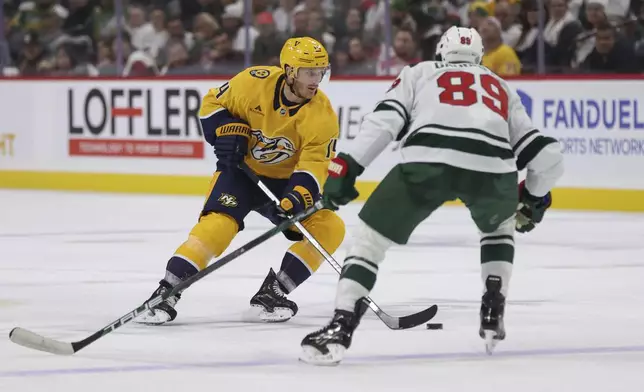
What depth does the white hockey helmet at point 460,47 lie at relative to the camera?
3.91m

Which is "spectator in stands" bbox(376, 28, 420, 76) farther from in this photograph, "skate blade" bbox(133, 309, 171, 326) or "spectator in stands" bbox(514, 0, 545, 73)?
"skate blade" bbox(133, 309, 171, 326)

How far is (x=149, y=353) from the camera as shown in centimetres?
407

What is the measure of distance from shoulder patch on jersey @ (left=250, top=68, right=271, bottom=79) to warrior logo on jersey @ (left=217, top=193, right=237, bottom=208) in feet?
1.61

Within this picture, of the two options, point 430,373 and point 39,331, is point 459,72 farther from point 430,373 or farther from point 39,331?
point 39,331

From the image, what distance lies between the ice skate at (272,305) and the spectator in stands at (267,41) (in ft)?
16.5

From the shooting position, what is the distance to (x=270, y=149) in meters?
4.88

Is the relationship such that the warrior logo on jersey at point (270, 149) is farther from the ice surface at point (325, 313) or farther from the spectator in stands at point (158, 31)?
the spectator in stands at point (158, 31)

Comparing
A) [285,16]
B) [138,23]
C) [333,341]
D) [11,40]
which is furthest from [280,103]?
[11,40]

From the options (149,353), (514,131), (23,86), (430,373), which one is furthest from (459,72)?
(23,86)

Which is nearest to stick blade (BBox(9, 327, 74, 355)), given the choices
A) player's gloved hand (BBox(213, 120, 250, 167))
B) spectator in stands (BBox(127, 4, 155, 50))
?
player's gloved hand (BBox(213, 120, 250, 167))

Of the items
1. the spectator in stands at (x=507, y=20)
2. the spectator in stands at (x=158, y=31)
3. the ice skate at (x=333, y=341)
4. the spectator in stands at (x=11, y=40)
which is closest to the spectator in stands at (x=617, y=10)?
the spectator in stands at (x=507, y=20)

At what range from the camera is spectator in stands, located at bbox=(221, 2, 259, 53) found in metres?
9.94

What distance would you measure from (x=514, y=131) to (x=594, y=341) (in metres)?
0.85

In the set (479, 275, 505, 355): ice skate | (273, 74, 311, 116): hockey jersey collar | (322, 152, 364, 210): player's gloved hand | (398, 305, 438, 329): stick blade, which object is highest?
(273, 74, 311, 116): hockey jersey collar
